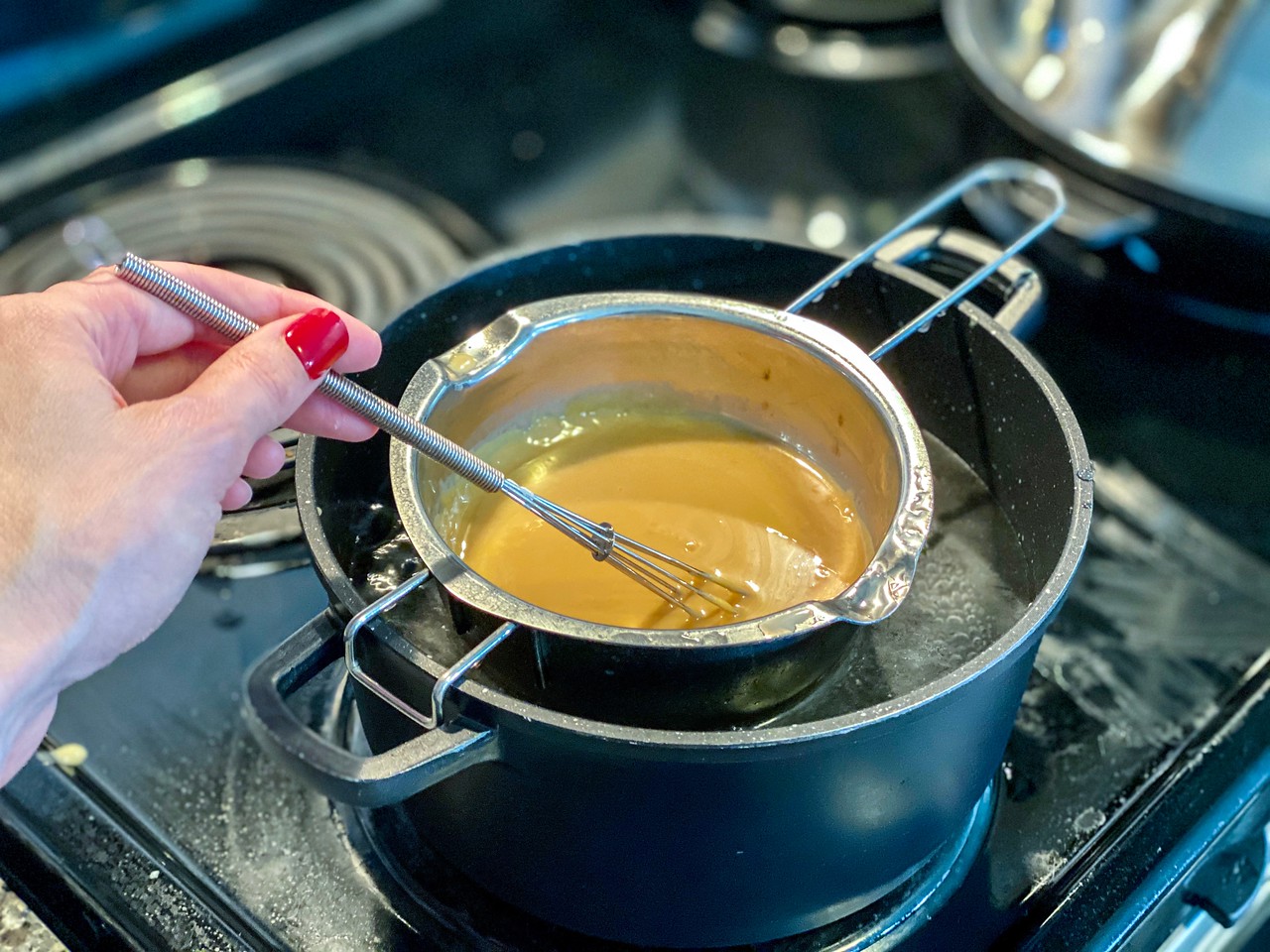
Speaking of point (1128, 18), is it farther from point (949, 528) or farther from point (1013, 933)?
point (1013, 933)

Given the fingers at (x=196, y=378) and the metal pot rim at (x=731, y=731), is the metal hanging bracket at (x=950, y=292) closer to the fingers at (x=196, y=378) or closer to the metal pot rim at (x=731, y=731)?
the metal pot rim at (x=731, y=731)

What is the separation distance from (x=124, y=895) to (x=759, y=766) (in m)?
0.37

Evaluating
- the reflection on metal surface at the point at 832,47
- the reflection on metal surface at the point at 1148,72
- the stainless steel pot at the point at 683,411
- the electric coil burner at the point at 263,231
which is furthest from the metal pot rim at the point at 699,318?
the reflection on metal surface at the point at 832,47

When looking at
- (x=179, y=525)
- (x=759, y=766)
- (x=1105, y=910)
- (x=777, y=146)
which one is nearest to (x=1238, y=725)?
(x=1105, y=910)

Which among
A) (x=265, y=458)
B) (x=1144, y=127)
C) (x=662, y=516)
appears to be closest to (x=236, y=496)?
(x=265, y=458)

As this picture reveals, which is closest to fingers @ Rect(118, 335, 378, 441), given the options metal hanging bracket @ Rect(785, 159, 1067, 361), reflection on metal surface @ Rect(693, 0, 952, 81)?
metal hanging bracket @ Rect(785, 159, 1067, 361)

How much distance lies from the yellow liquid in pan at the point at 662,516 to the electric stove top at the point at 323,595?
0.44ft

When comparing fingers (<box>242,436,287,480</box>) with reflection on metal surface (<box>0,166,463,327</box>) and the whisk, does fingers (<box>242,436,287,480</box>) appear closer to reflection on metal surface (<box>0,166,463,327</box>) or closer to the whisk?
the whisk

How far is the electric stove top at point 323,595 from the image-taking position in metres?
0.64

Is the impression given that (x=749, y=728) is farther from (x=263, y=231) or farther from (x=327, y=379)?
(x=263, y=231)

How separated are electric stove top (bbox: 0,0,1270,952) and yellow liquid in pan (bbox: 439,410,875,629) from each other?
0.13m

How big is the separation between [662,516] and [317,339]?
0.25 meters

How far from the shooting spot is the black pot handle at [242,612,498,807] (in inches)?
18.8

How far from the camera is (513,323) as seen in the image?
678 mm
